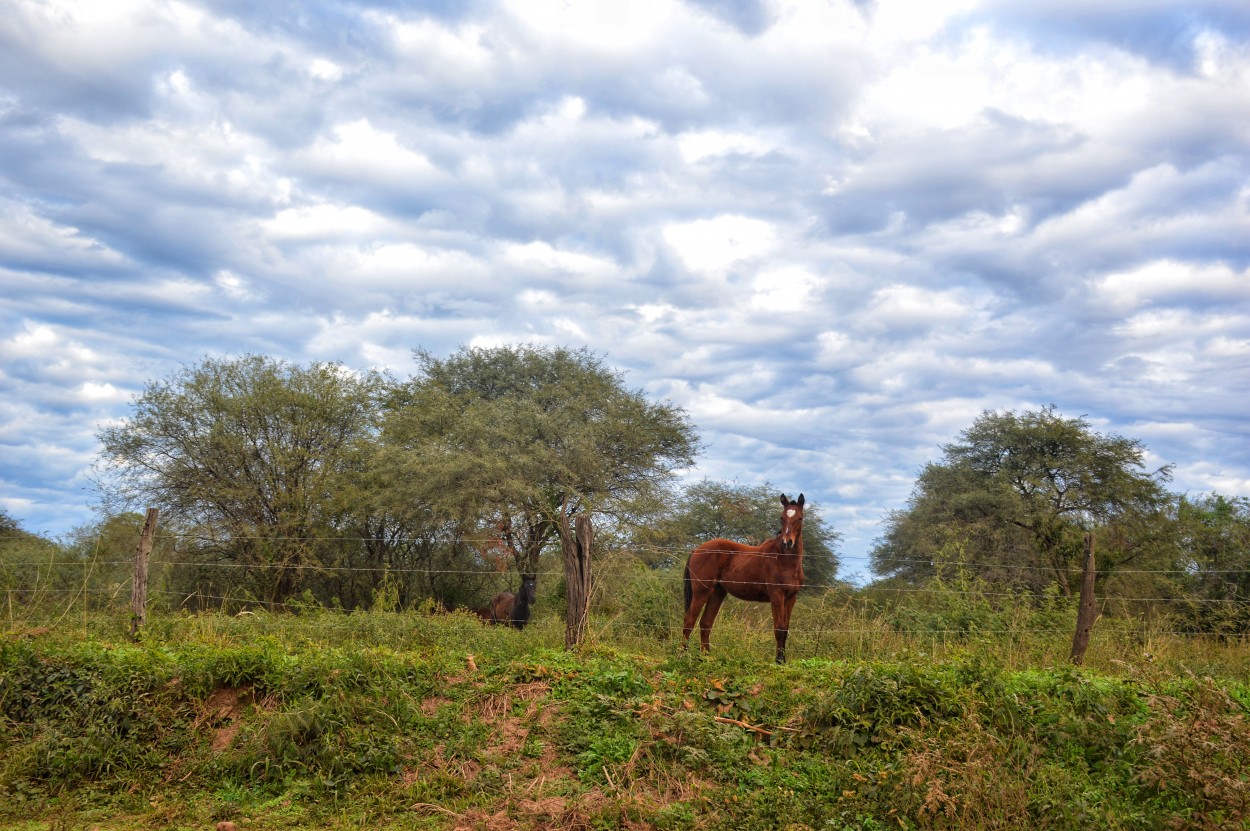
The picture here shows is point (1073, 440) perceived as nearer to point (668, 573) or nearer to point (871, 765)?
point (668, 573)

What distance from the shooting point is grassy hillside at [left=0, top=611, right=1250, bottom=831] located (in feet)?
20.3

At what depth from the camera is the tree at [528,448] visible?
21.8 m

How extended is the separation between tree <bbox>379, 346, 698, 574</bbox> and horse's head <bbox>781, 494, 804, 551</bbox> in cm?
1031

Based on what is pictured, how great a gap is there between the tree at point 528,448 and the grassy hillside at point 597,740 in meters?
11.7

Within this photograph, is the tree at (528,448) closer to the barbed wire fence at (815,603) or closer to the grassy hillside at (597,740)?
the barbed wire fence at (815,603)

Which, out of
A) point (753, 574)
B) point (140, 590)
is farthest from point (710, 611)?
A: point (140, 590)

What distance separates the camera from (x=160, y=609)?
14.9 m

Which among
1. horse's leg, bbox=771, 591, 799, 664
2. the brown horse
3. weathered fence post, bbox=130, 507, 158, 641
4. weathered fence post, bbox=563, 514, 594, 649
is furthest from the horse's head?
weathered fence post, bbox=130, 507, 158, 641

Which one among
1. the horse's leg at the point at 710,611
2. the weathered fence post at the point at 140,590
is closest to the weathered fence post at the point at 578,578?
the horse's leg at the point at 710,611

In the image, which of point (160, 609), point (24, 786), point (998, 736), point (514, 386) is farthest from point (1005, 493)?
point (24, 786)

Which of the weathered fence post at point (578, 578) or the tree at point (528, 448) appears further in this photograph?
the tree at point (528, 448)

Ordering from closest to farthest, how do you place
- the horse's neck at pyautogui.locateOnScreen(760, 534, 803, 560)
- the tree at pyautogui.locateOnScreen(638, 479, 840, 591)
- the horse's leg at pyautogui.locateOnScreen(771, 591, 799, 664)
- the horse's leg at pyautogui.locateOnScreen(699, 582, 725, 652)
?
1. the horse's leg at pyautogui.locateOnScreen(771, 591, 799, 664)
2. the horse's neck at pyautogui.locateOnScreen(760, 534, 803, 560)
3. the horse's leg at pyautogui.locateOnScreen(699, 582, 725, 652)
4. the tree at pyautogui.locateOnScreen(638, 479, 840, 591)

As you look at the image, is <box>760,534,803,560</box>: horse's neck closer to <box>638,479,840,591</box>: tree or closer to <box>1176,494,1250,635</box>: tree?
<box>1176,494,1250,635</box>: tree

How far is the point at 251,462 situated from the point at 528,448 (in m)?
7.59
